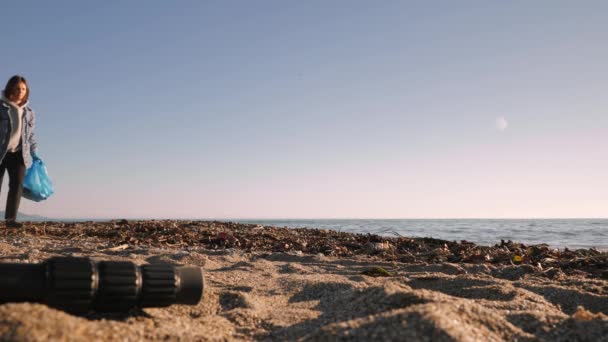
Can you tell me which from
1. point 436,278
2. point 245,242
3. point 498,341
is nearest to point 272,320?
point 498,341

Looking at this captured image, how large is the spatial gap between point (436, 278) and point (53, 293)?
3351mm

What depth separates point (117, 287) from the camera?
235 cm

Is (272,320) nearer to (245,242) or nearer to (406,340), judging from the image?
(406,340)

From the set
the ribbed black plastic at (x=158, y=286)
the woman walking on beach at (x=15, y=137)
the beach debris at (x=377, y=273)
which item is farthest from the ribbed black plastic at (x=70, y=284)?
the woman walking on beach at (x=15, y=137)

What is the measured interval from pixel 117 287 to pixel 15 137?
6.26 metres

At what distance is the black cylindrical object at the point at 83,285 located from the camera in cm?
224

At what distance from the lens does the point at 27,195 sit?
317 inches

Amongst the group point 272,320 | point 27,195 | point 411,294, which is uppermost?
point 27,195

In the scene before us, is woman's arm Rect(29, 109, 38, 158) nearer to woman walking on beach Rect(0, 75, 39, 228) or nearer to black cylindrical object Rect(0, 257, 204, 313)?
woman walking on beach Rect(0, 75, 39, 228)

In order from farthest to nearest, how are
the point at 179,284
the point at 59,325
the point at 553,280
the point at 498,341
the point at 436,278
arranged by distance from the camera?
the point at 553,280, the point at 436,278, the point at 179,284, the point at 498,341, the point at 59,325

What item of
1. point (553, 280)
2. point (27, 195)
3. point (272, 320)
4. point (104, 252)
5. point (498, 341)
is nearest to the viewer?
point (498, 341)

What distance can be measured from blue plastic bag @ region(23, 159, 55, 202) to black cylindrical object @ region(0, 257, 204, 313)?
6.55 m

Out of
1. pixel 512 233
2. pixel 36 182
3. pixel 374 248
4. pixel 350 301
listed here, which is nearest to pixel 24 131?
pixel 36 182

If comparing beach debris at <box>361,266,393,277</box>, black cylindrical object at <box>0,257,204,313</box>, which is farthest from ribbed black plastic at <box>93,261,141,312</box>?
beach debris at <box>361,266,393,277</box>
